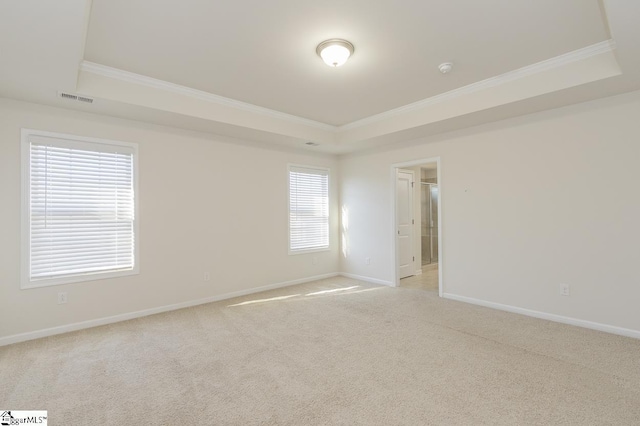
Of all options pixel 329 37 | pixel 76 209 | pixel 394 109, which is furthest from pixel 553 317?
pixel 76 209

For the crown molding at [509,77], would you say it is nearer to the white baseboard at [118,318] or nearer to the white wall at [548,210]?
the white wall at [548,210]

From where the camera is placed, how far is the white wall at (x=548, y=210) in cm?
329

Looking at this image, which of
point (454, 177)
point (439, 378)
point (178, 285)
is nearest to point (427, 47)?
point (454, 177)

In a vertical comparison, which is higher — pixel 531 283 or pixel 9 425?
pixel 531 283

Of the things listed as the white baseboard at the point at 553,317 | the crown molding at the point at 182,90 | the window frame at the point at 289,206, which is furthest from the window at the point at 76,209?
the white baseboard at the point at 553,317

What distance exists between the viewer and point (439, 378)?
8.06ft

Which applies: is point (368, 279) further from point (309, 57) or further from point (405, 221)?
point (309, 57)

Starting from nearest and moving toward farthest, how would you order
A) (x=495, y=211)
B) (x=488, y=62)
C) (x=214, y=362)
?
(x=214, y=362) → (x=488, y=62) → (x=495, y=211)

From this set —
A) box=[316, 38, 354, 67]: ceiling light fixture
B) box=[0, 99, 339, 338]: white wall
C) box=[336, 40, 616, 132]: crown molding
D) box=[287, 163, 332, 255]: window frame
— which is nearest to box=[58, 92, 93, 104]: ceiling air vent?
box=[0, 99, 339, 338]: white wall

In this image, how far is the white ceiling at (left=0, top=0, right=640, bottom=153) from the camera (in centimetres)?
232

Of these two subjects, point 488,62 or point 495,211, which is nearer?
point 488,62

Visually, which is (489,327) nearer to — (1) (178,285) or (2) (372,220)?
(2) (372,220)

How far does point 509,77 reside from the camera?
345 centimetres

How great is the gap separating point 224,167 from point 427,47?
3.26 metres
